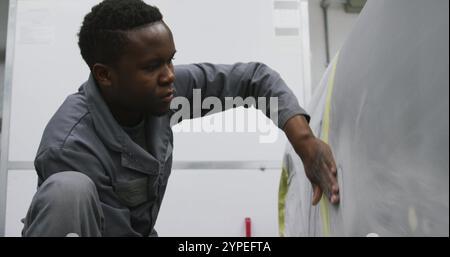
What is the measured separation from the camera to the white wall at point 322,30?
185cm

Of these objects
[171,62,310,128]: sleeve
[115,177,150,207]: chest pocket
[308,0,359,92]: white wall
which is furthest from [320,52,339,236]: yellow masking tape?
[308,0,359,92]: white wall

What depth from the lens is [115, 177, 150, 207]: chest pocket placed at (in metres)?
0.69

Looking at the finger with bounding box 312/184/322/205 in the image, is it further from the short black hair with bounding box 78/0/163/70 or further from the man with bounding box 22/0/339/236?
the short black hair with bounding box 78/0/163/70

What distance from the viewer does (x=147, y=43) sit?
65cm

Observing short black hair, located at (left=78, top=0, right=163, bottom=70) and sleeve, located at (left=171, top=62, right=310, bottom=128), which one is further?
sleeve, located at (left=171, top=62, right=310, bottom=128)

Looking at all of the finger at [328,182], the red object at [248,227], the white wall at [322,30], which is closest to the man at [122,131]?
the finger at [328,182]

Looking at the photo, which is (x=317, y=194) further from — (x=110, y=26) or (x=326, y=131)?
(x=110, y=26)

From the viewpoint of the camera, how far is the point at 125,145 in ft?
2.26

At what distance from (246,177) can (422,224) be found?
1.08 meters

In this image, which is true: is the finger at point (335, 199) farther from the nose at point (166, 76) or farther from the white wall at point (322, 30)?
the white wall at point (322, 30)

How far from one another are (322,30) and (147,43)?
1.37 m

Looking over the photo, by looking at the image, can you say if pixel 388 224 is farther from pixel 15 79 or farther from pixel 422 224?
pixel 15 79

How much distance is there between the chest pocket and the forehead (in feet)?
0.64
